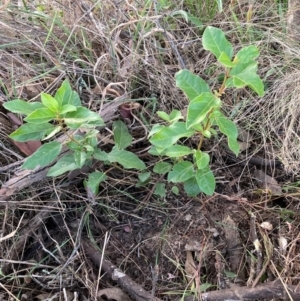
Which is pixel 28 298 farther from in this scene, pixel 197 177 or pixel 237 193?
pixel 237 193

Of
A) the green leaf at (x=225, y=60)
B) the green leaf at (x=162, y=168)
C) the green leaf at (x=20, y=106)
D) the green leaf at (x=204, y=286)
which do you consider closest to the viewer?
the green leaf at (x=225, y=60)

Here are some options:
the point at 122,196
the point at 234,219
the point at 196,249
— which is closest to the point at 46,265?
the point at 122,196

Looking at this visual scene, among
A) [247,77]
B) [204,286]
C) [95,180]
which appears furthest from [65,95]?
[204,286]

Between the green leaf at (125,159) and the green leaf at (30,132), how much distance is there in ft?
0.72

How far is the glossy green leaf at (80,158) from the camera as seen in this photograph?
1329 millimetres

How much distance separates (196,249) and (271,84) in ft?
2.31

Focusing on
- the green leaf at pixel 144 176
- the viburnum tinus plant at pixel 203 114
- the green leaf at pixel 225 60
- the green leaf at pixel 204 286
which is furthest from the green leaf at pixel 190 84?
the green leaf at pixel 204 286

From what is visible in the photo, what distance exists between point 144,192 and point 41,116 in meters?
0.50

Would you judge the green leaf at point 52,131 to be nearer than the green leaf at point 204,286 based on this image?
Yes

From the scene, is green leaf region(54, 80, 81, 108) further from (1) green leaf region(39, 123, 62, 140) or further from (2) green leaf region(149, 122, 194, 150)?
(2) green leaf region(149, 122, 194, 150)

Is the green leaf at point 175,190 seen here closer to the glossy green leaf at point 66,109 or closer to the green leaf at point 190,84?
the green leaf at point 190,84

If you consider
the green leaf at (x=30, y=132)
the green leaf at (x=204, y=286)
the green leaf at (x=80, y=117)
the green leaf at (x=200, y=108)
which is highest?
the green leaf at (x=200, y=108)

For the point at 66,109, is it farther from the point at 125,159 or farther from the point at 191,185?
the point at 191,185

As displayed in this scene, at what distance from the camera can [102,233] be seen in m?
1.54
